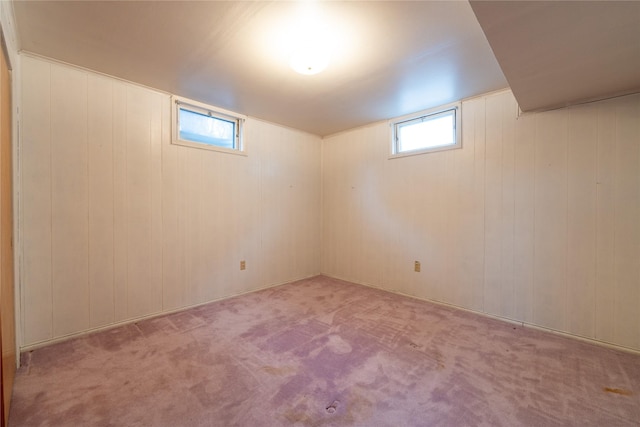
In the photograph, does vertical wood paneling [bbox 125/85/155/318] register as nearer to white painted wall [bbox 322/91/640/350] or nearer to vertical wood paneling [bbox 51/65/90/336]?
vertical wood paneling [bbox 51/65/90/336]

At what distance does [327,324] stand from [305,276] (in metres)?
1.69

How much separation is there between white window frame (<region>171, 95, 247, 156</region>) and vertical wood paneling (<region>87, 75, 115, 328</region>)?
0.53 m

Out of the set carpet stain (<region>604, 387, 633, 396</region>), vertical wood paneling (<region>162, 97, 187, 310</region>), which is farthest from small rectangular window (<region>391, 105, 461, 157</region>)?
vertical wood paneling (<region>162, 97, 187, 310</region>)

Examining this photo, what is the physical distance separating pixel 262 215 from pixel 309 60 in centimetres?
215

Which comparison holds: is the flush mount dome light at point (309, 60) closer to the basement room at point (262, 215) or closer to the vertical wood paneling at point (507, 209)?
the basement room at point (262, 215)

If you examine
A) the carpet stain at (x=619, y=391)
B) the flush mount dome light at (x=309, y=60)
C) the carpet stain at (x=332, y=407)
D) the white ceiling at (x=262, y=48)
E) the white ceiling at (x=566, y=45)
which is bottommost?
the carpet stain at (x=332, y=407)

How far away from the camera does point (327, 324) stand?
2.53m

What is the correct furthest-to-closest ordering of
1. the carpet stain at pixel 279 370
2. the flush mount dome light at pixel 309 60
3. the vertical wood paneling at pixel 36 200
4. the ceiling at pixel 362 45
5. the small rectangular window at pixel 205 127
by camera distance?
the small rectangular window at pixel 205 127 < the vertical wood paneling at pixel 36 200 < the flush mount dome light at pixel 309 60 < the carpet stain at pixel 279 370 < the ceiling at pixel 362 45

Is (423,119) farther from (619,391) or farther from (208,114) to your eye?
(619,391)

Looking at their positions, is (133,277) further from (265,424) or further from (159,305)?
(265,424)

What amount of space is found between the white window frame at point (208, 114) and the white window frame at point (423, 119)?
196cm

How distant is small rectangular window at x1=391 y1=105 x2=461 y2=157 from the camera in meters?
2.98

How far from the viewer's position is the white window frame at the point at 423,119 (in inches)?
114

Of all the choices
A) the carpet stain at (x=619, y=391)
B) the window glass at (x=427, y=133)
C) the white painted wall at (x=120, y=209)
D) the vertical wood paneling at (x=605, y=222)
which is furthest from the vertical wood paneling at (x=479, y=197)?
the white painted wall at (x=120, y=209)
